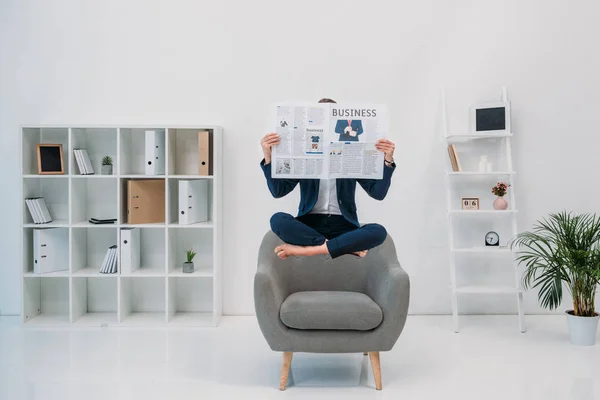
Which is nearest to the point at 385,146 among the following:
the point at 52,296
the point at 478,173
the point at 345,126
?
the point at 345,126

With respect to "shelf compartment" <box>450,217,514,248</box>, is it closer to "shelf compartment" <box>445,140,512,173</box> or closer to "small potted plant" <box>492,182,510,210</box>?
"small potted plant" <box>492,182,510,210</box>

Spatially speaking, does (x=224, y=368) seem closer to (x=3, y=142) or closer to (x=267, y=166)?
(x=267, y=166)

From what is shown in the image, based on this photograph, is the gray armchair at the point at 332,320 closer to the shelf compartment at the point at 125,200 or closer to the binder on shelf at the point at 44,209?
the shelf compartment at the point at 125,200

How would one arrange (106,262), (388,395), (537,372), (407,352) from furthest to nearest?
(106,262), (407,352), (537,372), (388,395)

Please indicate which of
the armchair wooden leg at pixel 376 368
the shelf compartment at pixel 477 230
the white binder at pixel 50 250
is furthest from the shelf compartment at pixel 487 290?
the white binder at pixel 50 250

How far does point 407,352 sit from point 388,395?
0.82 m

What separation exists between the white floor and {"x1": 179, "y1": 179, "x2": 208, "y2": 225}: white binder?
89 centimetres

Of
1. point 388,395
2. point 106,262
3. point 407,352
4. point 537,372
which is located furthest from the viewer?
point 106,262

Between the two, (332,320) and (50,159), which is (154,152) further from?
(332,320)

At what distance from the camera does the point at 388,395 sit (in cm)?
324

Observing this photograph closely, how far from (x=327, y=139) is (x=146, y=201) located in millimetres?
2102

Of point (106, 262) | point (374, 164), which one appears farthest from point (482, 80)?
point (106, 262)

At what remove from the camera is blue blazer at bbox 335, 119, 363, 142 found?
126 inches

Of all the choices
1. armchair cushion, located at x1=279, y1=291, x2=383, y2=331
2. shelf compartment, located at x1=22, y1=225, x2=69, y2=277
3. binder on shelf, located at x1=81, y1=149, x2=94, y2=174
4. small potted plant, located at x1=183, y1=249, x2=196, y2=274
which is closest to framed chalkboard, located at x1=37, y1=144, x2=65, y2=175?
binder on shelf, located at x1=81, y1=149, x2=94, y2=174
